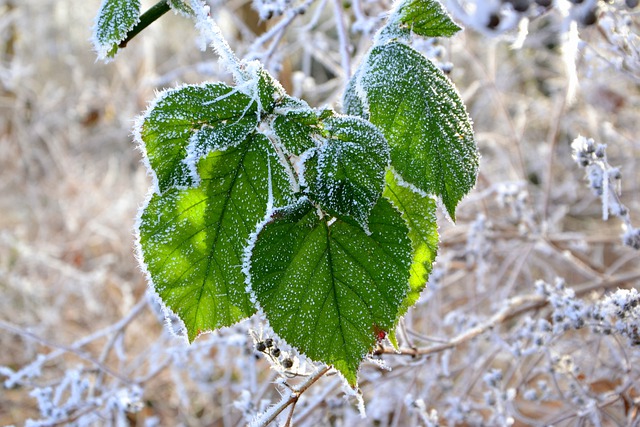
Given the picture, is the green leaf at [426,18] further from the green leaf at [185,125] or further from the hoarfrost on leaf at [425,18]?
the green leaf at [185,125]

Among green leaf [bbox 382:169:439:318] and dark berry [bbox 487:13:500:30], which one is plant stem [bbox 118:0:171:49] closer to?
green leaf [bbox 382:169:439:318]

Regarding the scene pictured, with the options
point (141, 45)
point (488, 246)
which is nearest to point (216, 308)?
point (488, 246)

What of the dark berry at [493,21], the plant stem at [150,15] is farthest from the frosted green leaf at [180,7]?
the dark berry at [493,21]

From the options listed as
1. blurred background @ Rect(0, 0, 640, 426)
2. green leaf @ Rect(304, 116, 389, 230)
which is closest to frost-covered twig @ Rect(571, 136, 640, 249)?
blurred background @ Rect(0, 0, 640, 426)

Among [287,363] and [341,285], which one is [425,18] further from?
[287,363]

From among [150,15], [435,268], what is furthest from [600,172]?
[150,15]

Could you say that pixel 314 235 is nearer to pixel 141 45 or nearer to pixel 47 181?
pixel 47 181
